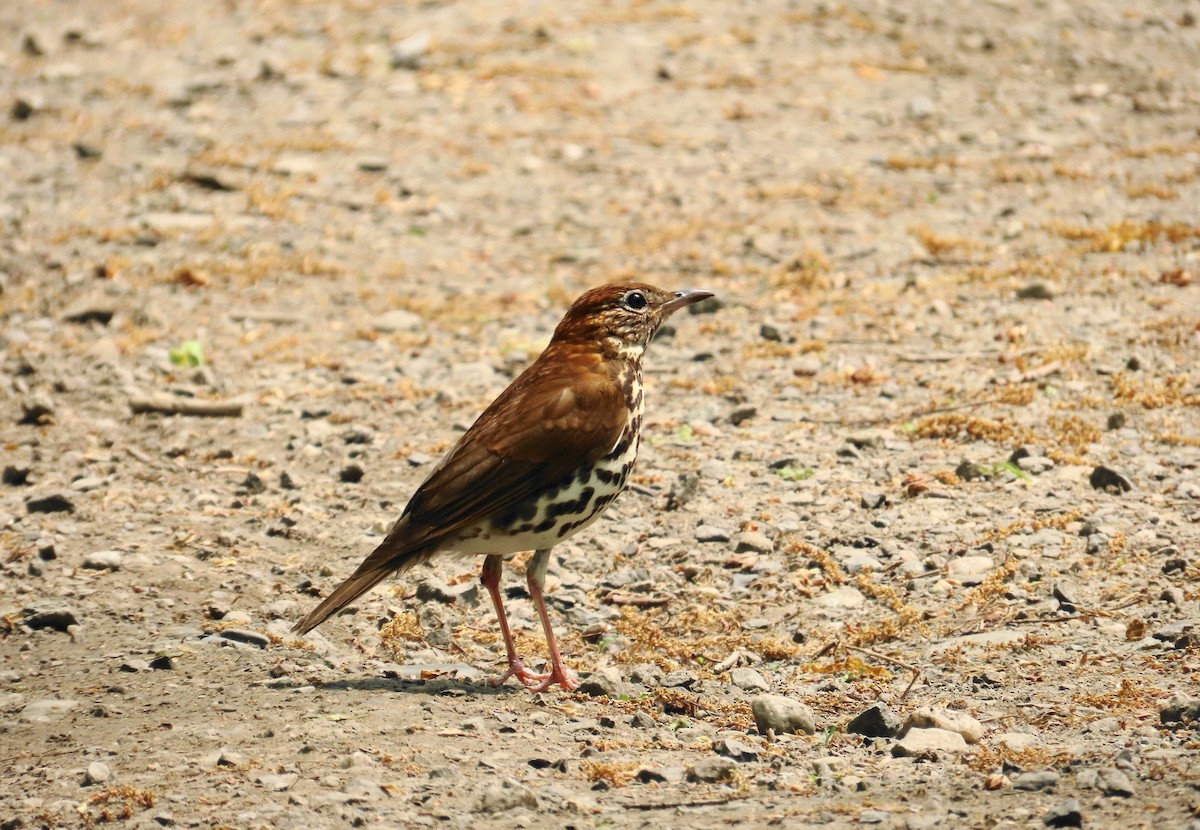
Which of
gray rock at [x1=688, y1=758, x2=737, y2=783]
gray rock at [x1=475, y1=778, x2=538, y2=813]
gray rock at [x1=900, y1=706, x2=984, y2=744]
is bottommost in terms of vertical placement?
gray rock at [x1=900, y1=706, x2=984, y2=744]

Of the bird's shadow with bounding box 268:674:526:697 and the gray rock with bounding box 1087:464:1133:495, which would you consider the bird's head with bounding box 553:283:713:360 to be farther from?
the gray rock with bounding box 1087:464:1133:495

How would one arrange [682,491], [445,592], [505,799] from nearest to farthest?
[505,799] → [445,592] → [682,491]

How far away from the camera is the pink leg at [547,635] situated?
6.55 meters

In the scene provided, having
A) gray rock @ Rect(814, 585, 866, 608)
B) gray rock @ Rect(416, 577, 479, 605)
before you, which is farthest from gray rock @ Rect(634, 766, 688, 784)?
gray rock @ Rect(416, 577, 479, 605)

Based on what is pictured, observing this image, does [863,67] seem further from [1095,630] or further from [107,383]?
[1095,630]

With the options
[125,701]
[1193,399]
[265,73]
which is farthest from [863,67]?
[125,701]

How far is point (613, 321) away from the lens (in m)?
7.20

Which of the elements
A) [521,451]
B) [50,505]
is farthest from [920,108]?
[50,505]

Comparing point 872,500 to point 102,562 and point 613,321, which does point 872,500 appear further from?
point 102,562

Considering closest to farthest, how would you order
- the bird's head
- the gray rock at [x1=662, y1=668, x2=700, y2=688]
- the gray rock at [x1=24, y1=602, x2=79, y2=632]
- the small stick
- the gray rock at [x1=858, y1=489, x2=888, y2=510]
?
1. the gray rock at [x1=662, y1=668, x2=700, y2=688]
2. the gray rock at [x1=24, y1=602, x2=79, y2=632]
3. the bird's head
4. the gray rock at [x1=858, y1=489, x2=888, y2=510]
5. the small stick

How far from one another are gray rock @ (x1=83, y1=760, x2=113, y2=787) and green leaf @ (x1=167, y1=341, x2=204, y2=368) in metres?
5.06

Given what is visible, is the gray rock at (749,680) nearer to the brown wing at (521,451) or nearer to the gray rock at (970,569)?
the brown wing at (521,451)

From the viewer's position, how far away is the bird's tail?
6.30 m

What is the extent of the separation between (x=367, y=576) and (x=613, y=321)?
1719 mm
